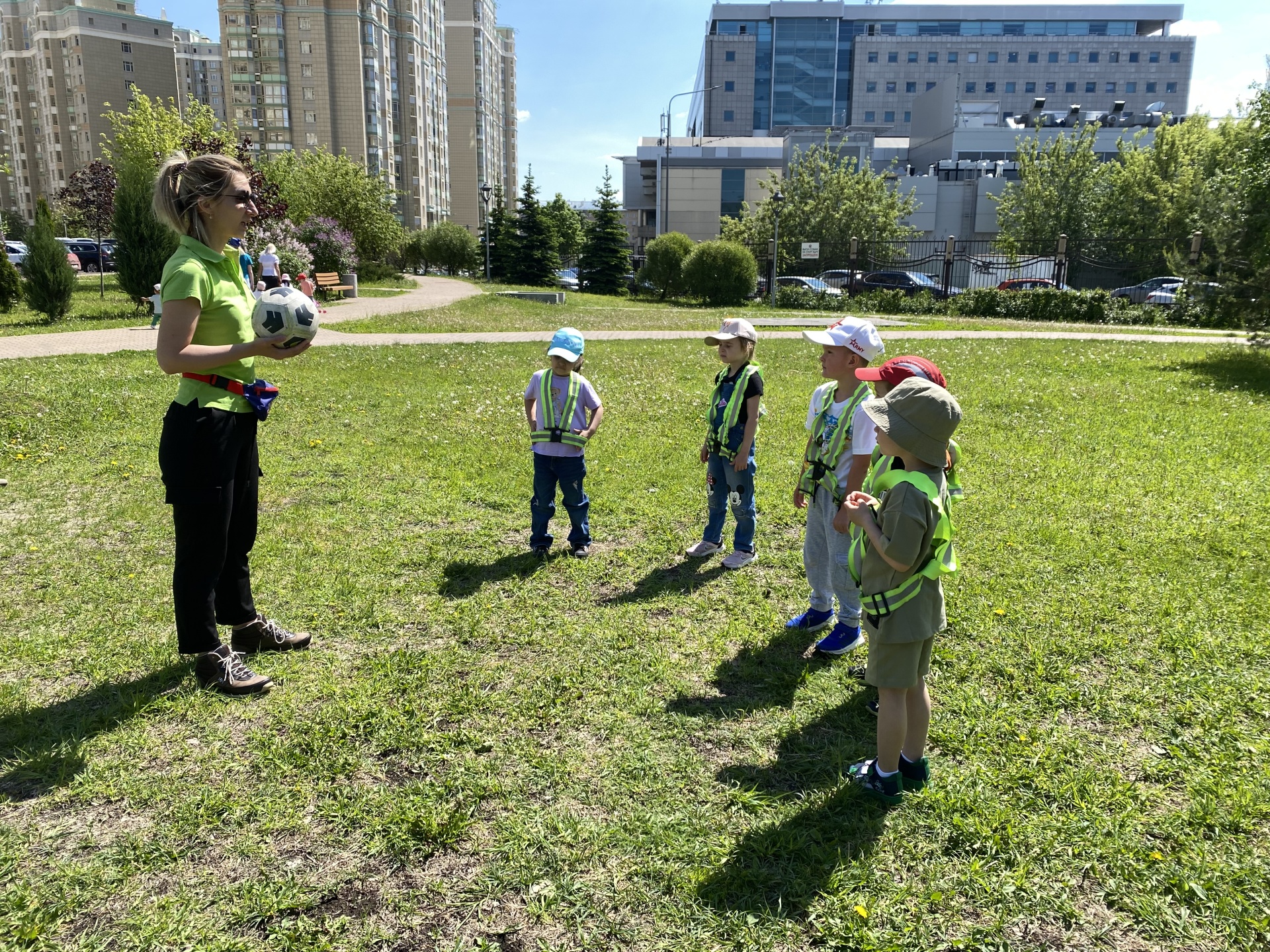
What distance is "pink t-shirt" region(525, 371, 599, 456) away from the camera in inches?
204

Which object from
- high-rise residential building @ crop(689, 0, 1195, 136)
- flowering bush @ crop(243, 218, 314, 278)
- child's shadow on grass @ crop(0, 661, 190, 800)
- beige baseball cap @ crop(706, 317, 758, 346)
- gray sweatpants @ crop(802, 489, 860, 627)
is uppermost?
high-rise residential building @ crop(689, 0, 1195, 136)

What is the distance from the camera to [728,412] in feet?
16.3

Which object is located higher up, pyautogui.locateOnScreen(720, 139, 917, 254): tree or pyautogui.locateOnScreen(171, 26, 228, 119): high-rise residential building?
pyautogui.locateOnScreen(171, 26, 228, 119): high-rise residential building

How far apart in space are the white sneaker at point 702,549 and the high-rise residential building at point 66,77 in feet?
367

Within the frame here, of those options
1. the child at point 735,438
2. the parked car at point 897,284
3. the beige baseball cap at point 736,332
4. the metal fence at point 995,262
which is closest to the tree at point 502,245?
the metal fence at point 995,262

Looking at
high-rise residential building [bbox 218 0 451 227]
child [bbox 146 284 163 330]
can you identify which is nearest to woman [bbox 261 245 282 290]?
child [bbox 146 284 163 330]

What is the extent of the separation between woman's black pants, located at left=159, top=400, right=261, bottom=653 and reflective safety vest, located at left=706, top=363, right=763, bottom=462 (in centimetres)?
262

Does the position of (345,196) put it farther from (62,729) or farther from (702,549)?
(62,729)

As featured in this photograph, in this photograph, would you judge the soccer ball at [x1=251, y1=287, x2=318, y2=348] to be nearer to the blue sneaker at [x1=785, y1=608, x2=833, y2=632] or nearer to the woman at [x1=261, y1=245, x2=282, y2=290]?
the blue sneaker at [x1=785, y1=608, x2=833, y2=632]

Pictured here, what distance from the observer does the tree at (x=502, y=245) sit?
44.2m

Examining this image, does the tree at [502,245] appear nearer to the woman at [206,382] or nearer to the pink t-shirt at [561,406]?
the pink t-shirt at [561,406]

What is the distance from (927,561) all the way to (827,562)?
1.47 meters

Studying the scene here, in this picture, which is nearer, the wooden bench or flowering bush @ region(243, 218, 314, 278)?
flowering bush @ region(243, 218, 314, 278)

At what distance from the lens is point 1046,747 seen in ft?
11.0
